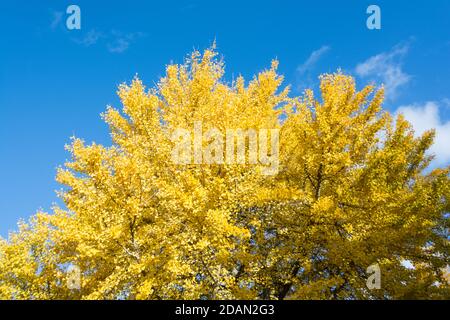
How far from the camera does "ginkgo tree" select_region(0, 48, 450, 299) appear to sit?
1061cm

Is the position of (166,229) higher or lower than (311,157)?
lower

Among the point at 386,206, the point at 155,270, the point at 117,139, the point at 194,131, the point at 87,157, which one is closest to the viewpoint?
the point at 155,270

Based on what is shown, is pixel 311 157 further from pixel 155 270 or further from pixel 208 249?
pixel 155 270

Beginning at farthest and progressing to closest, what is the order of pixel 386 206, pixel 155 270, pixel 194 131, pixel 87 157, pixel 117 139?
pixel 117 139, pixel 194 131, pixel 87 157, pixel 386 206, pixel 155 270

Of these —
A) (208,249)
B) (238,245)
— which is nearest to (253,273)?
(238,245)

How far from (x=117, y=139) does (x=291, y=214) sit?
28.1 feet

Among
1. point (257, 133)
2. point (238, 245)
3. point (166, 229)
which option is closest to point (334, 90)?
point (257, 133)

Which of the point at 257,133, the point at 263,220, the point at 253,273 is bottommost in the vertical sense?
the point at 253,273

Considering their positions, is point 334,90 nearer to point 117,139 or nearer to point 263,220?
point 263,220

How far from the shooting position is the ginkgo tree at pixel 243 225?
34.8ft

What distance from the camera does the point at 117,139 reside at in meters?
16.5

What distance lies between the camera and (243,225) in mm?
12742

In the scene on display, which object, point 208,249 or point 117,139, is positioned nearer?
point 208,249

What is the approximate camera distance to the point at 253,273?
38.6 ft
